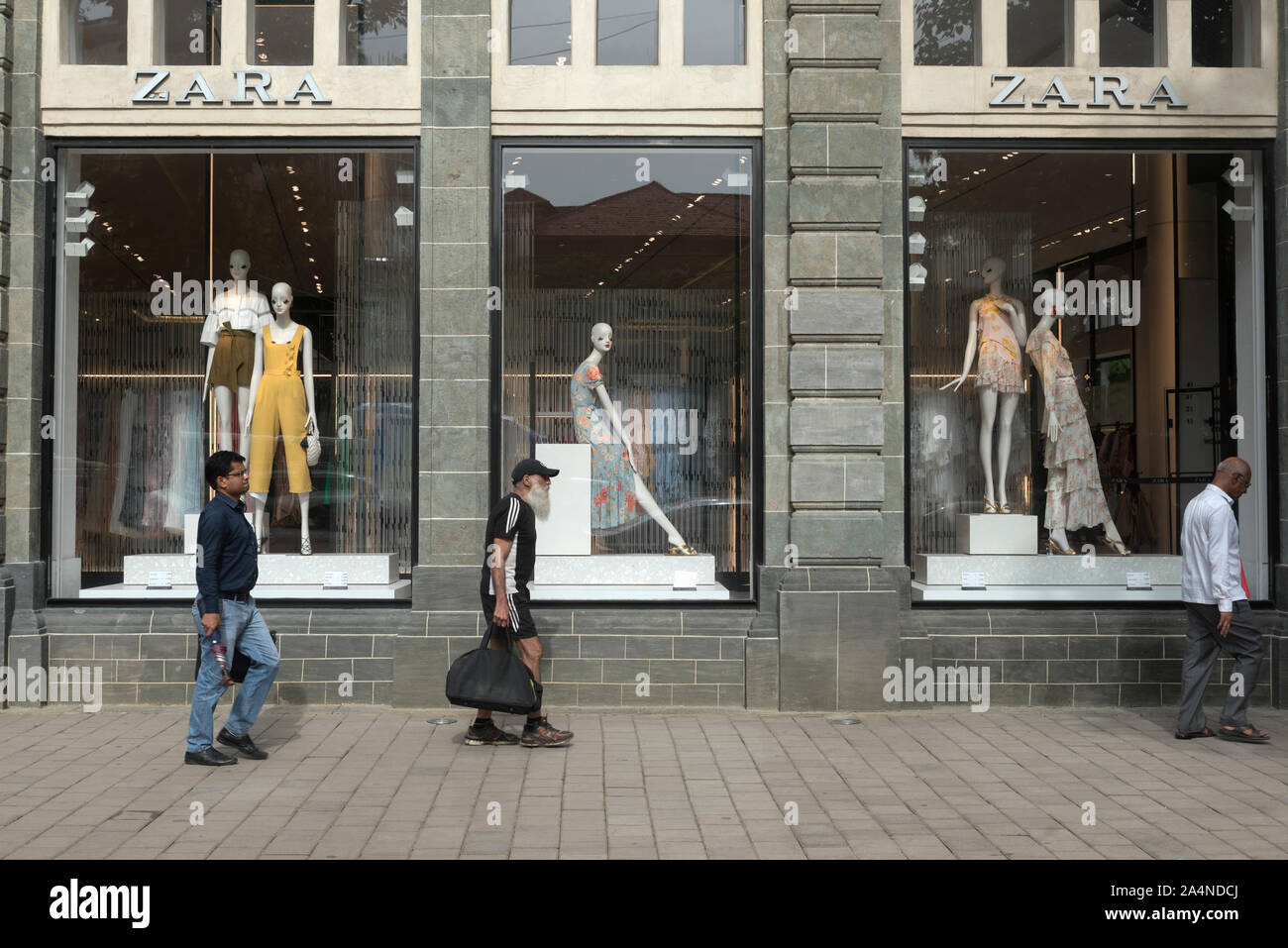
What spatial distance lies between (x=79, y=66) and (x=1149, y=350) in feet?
32.1

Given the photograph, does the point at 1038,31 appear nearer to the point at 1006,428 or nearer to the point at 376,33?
the point at 1006,428

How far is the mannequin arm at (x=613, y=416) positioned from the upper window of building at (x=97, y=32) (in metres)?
4.99

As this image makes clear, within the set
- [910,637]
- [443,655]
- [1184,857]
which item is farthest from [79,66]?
[1184,857]

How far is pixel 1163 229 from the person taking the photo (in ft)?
34.8

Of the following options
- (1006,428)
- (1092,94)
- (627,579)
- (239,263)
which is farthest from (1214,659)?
(239,263)

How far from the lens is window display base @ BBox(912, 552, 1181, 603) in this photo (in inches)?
396

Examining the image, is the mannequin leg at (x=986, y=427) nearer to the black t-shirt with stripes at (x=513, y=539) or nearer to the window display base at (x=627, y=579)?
the window display base at (x=627, y=579)

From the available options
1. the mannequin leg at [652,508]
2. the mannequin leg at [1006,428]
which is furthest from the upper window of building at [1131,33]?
the mannequin leg at [652,508]

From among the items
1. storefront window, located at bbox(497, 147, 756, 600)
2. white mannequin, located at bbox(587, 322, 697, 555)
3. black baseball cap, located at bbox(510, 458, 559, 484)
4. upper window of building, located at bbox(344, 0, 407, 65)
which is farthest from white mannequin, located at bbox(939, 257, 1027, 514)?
upper window of building, located at bbox(344, 0, 407, 65)

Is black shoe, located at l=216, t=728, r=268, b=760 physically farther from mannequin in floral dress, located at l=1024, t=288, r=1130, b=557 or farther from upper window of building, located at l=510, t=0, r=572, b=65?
mannequin in floral dress, located at l=1024, t=288, r=1130, b=557

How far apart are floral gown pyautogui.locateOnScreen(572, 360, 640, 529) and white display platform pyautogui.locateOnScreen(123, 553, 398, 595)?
189 cm

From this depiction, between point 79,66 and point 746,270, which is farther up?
point 79,66

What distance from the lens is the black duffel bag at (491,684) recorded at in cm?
783

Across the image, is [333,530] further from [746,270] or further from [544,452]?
[746,270]
